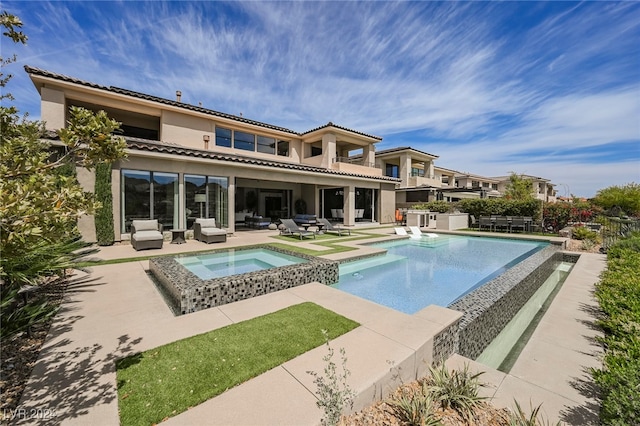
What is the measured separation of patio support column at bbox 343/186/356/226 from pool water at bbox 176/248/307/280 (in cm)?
1152

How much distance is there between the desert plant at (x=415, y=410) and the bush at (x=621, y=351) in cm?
155

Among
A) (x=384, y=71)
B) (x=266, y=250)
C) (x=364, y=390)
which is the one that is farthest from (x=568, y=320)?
(x=384, y=71)

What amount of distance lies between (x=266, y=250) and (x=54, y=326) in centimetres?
690

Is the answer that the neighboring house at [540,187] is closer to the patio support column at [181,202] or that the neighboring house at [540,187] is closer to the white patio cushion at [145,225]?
the patio support column at [181,202]

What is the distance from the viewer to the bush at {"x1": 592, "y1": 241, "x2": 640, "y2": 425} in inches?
96.0

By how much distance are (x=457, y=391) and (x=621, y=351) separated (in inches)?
91.0

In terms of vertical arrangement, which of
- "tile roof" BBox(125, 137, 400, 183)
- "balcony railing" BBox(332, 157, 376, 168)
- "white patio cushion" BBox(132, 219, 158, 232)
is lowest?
"white patio cushion" BBox(132, 219, 158, 232)

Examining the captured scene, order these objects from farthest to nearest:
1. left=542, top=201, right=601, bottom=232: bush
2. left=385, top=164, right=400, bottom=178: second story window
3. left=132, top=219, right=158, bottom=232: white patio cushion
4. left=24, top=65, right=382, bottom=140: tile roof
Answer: left=385, top=164, right=400, bottom=178: second story window
left=542, top=201, right=601, bottom=232: bush
left=24, top=65, right=382, bottom=140: tile roof
left=132, top=219, right=158, bottom=232: white patio cushion

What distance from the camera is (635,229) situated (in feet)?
41.0

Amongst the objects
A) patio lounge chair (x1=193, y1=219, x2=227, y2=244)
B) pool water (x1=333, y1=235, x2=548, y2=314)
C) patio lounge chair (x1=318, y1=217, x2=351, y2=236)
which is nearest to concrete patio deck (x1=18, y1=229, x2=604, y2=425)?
pool water (x1=333, y1=235, x2=548, y2=314)

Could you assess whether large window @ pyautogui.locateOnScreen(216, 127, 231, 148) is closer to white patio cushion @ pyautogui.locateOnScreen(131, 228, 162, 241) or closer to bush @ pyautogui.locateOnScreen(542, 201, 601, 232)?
white patio cushion @ pyautogui.locateOnScreen(131, 228, 162, 241)

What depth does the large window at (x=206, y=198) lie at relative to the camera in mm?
13836

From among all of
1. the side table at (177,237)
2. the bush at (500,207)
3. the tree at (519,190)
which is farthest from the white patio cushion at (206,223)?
the tree at (519,190)

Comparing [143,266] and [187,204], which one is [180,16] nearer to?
[187,204]
